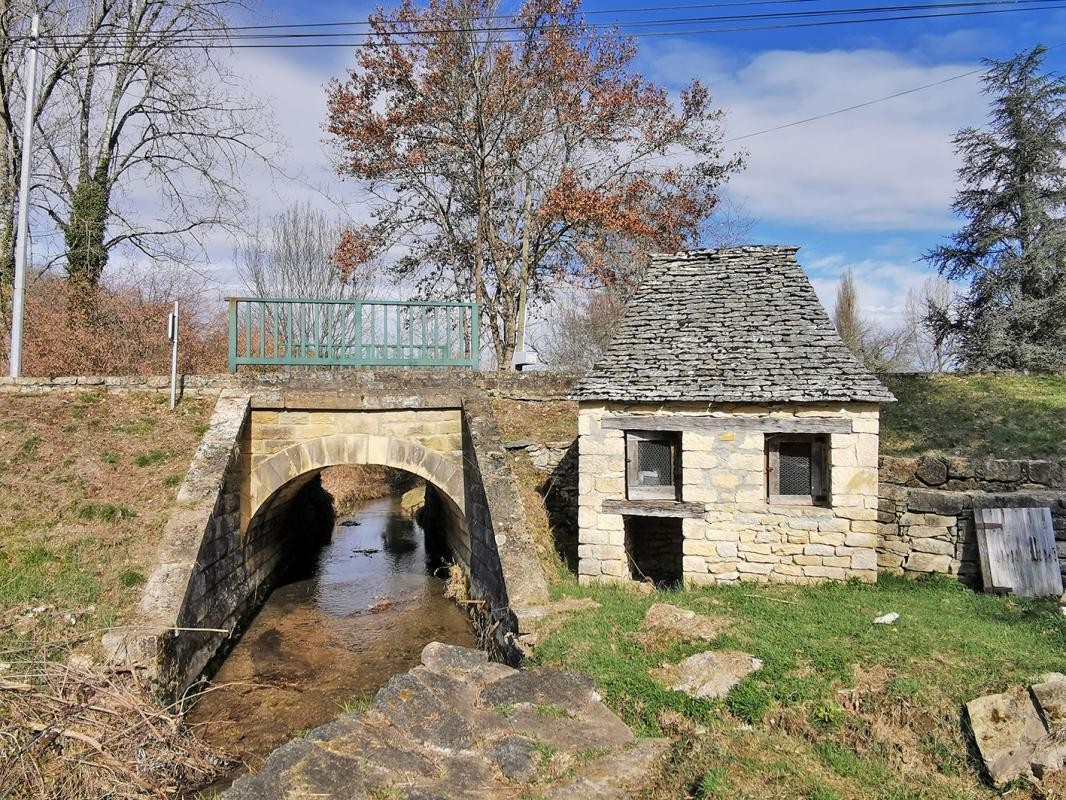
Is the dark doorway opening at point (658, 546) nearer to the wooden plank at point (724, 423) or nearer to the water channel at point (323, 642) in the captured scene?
the wooden plank at point (724, 423)

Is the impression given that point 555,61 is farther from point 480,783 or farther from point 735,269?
point 480,783

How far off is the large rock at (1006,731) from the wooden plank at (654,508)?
3.64 metres

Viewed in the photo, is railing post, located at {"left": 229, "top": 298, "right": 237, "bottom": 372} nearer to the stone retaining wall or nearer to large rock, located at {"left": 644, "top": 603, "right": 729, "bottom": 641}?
the stone retaining wall

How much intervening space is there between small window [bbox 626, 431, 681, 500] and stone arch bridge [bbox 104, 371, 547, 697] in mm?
1540

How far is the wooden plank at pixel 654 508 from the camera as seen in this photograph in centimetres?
792

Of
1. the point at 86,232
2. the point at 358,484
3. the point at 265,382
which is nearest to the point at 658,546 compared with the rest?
the point at 265,382

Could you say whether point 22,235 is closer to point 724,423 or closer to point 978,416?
point 724,423

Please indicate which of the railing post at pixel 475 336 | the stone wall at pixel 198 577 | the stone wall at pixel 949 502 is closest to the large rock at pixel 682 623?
the stone wall at pixel 949 502

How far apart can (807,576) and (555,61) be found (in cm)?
1282

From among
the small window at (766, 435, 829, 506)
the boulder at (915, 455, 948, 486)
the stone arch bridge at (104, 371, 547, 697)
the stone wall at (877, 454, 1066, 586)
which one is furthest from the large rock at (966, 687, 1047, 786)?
the stone arch bridge at (104, 371, 547, 697)

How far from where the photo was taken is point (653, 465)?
27.5 ft

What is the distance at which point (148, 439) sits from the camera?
9359mm

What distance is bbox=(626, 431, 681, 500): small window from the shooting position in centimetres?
828

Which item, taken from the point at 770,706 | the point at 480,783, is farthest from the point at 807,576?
the point at 480,783
